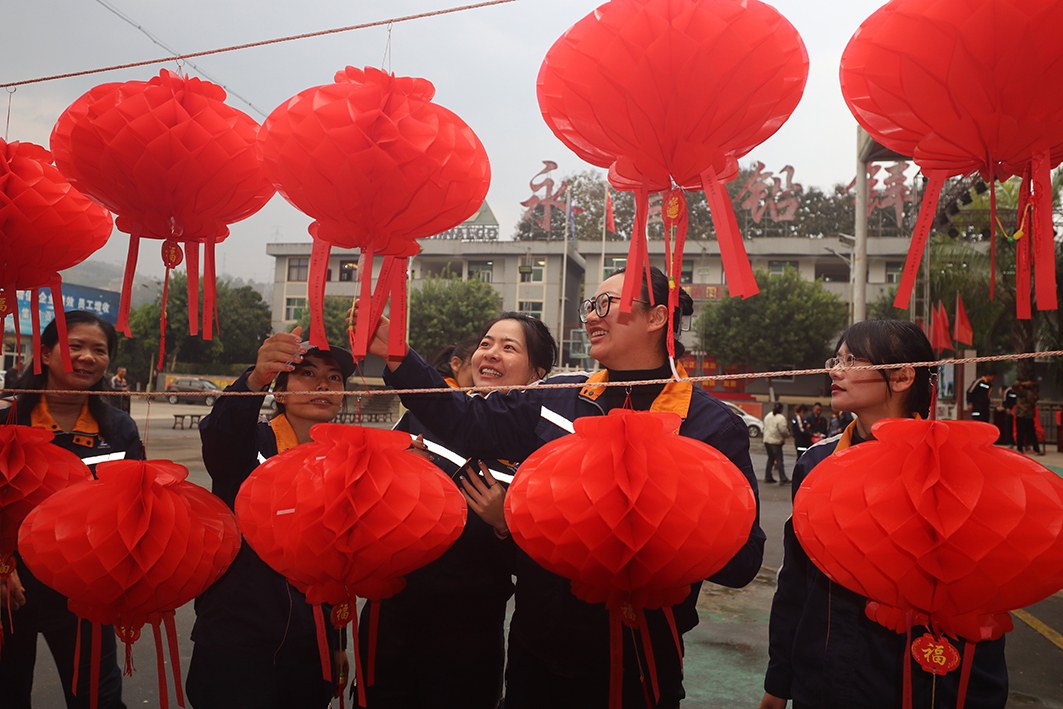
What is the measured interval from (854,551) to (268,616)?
4.63 ft

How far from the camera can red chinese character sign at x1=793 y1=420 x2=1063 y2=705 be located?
43.5 inches

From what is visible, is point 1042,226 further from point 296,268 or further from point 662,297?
point 296,268

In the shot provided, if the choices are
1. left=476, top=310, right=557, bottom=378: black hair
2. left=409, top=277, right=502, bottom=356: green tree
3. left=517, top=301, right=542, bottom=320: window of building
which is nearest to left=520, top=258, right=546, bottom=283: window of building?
left=517, top=301, right=542, bottom=320: window of building

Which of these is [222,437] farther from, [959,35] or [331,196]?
[959,35]

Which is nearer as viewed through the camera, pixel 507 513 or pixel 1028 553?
pixel 1028 553

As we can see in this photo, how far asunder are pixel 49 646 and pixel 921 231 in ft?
8.32

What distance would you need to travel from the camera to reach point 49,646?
7.17ft

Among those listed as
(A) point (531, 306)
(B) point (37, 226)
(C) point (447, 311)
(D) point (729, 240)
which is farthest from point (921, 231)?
(A) point (531, 306)

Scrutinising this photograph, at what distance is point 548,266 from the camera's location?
95.4ft

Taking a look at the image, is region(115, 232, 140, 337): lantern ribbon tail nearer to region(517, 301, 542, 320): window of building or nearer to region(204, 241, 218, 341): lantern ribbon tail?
region(204, 241, 218, 341): lantern ribbon tail

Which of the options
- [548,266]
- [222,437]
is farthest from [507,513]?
[548,266]

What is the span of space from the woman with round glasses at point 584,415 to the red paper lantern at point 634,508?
367mm

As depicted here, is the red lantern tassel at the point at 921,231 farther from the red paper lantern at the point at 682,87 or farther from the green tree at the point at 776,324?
the green tree at the point at 776,324

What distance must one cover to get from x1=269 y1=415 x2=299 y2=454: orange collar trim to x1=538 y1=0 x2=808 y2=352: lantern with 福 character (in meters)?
1.06
